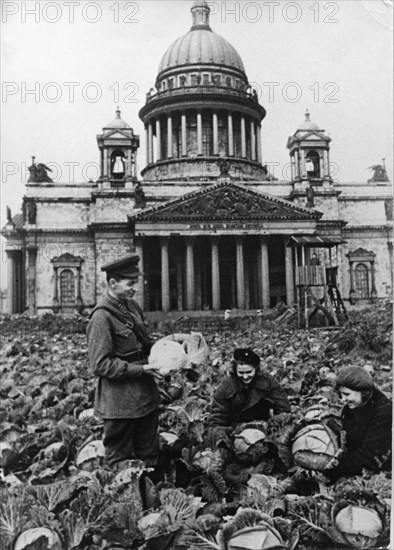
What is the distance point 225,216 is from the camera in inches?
992

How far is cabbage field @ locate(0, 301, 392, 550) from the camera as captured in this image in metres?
4.24

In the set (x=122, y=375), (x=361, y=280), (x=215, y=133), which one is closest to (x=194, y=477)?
(x=122, y=375)

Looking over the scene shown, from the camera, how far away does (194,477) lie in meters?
5.28

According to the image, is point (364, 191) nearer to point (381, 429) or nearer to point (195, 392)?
point (195, 392)

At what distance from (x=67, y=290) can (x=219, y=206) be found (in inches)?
482

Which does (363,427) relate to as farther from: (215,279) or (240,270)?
(240,270)

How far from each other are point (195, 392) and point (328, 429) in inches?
86.5

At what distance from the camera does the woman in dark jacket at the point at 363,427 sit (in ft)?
16.5

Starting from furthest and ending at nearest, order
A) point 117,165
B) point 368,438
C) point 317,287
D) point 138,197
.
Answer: point 138,197 → point 117,165 → point 317,287 → point 368,438

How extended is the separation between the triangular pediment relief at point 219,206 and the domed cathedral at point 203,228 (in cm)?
7

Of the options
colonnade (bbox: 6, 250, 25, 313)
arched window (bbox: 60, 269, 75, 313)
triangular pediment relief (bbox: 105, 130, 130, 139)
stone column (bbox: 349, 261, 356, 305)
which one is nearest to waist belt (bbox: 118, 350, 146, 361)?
triangular pediment relief (bbox: 105, 130, 130, 139)

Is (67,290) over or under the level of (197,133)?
under

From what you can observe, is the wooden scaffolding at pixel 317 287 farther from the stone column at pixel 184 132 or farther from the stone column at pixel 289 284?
the stone column at pixel 184 132

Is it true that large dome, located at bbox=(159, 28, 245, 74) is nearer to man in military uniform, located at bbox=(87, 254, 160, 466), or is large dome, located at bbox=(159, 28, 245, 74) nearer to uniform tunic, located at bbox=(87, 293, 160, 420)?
man in military uniform, located at bbox=(87, 254, 160, 466)
